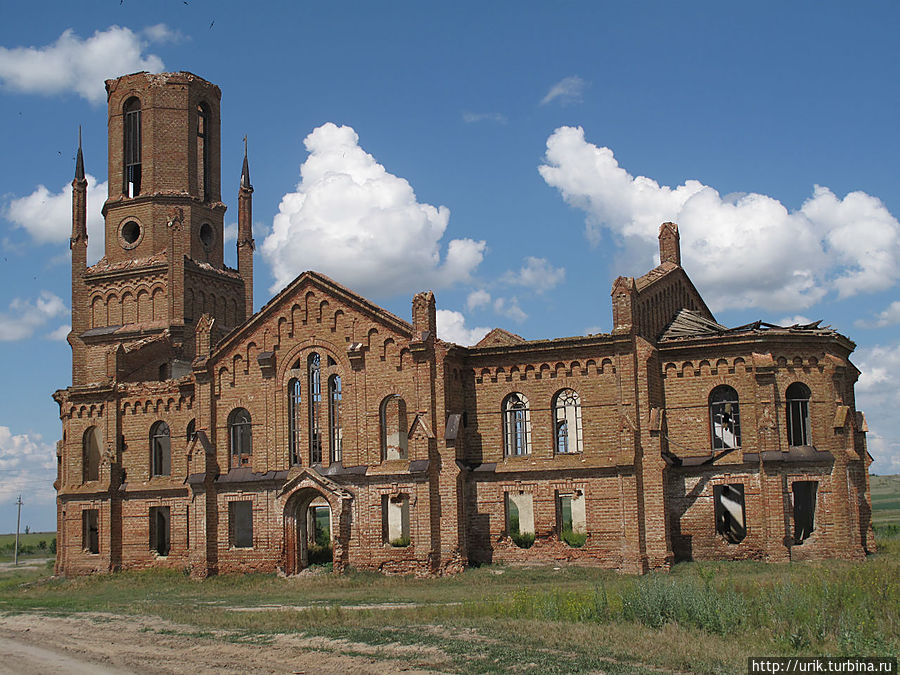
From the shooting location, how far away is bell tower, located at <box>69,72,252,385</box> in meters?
39.0

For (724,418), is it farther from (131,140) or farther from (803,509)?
(131,140)

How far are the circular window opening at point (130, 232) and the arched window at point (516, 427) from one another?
18.9m

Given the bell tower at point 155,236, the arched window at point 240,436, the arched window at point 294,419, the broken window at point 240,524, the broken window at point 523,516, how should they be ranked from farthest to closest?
the bell tower at point 155,236, the arched window at point 240,436, the broken window at point 240,524, the arched window at point 294,419, the broken window at point 523,516

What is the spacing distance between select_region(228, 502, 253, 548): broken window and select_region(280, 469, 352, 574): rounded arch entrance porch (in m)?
1.95

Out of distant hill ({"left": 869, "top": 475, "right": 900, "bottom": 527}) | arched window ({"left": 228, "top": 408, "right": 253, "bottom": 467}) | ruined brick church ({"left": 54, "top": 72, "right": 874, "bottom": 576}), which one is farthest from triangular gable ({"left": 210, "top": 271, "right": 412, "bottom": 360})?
distant hill ({"left": 869, "top": 475, "right": 900, "bottom": 527})

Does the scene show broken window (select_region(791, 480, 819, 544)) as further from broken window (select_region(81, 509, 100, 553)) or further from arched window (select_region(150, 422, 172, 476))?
broken window (select_region(81, 509, 100, 553))

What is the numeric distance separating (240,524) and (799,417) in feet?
66.7

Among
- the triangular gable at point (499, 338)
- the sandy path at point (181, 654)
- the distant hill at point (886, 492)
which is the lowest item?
the distant hill at point (886, 492)

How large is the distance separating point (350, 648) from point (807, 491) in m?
19.3

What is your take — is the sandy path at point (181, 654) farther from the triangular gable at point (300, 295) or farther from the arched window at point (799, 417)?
the arched window at point (799, 417)

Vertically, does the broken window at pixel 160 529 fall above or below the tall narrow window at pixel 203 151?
below

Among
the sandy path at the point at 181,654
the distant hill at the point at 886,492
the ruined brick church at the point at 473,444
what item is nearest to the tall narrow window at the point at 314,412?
the ruined brick church at the point at 473,444

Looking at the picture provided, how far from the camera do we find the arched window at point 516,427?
30.7m

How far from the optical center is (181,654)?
661 inches
